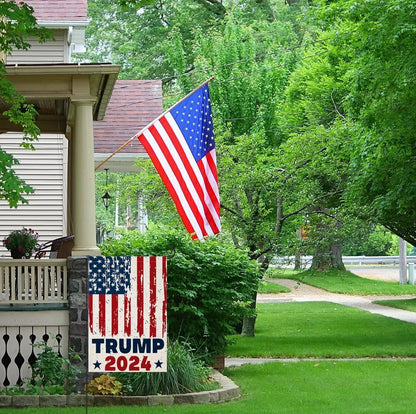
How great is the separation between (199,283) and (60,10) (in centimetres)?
999

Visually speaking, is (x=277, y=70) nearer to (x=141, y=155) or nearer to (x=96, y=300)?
(x=141, y=155)

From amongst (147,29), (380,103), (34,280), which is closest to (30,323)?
(34,280)

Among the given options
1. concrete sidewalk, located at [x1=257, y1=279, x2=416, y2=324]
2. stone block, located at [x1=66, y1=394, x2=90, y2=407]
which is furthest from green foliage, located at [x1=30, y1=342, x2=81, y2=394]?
concrete sidewalk, located at [x1=257, y1=279, x2=416, y2=324]

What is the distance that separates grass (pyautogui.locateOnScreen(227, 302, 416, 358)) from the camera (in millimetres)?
18500

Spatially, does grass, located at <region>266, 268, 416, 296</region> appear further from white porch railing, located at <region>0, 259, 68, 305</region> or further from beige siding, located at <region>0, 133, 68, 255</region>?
white porch railing, located at <region>0, 259, 68, 305</region>

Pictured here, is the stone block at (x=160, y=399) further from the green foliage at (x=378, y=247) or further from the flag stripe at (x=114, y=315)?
the green foliage at (x=378, y=247)

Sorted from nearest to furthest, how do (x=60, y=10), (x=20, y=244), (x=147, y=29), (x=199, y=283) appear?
(x=199, y=283)
(x=20, y=244)
(x=60, y=10)
(x=147, y=29)

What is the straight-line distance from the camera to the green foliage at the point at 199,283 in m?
14.7

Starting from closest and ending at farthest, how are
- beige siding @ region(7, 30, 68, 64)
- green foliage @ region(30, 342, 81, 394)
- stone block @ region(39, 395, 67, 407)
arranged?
stone block @ region(39, 395, 67, 407), green foliage @ region(30, 342, 81, 394), beige siding @ region(7, 30, 68, 64)

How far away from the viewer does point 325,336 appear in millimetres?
21891

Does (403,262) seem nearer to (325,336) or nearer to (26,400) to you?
(325,336)

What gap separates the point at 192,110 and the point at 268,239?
7771 mm

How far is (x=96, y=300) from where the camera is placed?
9.52 m

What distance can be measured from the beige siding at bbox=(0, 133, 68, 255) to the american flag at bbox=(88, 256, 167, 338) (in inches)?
451
